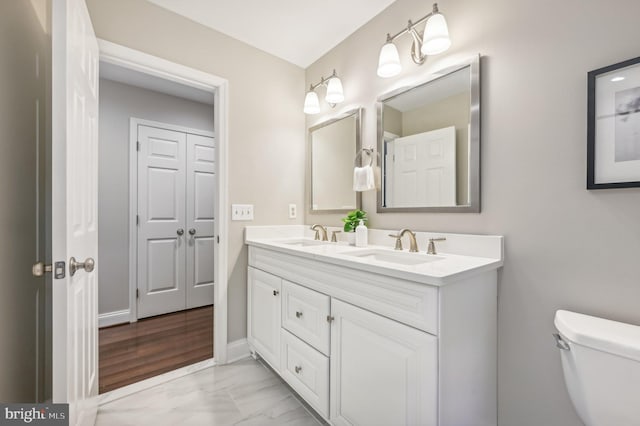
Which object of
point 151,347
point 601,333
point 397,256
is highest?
point 397,256

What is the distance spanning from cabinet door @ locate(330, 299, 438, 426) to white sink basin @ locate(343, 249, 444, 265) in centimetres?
35

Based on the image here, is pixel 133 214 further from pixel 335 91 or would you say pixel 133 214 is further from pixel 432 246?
pixel 432 246

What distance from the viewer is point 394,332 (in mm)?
1056

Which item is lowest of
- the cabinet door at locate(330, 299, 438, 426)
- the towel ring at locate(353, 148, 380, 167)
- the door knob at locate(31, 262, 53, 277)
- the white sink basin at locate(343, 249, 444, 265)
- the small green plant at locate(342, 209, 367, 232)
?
the cabinet door at locate(330, 299, 438, 426)

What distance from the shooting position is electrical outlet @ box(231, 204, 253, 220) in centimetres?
210

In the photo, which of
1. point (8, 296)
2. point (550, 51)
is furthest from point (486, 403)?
point (8, 296)

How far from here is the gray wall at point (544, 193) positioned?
997mm

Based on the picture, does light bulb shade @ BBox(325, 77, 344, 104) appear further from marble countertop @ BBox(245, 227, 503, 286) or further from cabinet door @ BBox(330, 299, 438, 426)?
cabinet door @ BBox(330, 299, 438, 426)

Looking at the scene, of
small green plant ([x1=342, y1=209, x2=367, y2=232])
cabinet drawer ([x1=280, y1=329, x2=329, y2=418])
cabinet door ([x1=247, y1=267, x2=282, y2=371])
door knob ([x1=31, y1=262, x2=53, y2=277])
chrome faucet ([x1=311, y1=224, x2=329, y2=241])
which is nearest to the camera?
door knob ([x1=31, y1=262, x2=53, y2=277])

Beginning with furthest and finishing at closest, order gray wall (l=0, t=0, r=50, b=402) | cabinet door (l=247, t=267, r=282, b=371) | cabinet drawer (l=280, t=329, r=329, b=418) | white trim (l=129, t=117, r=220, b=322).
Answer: white trim (l=129, t=117, r=220, b=322), cabinet door (l=247, t=267, r=282, b=371), cabinet drawer (l=280, t=329, r=329, b=418), gray wall (l=0, t=0, r=50, b=402)

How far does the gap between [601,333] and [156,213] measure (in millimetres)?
3341

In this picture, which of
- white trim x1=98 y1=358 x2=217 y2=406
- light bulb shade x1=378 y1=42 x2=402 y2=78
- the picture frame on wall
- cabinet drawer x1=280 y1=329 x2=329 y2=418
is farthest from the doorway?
the picture frame on wall

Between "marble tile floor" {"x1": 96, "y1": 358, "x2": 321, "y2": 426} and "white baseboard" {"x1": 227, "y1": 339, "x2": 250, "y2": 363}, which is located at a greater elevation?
"white baseboard" {"x1": 227, "y1": 339, "x2": 250, "y2": 363}

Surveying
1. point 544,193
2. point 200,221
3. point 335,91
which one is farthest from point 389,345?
point 200,221
